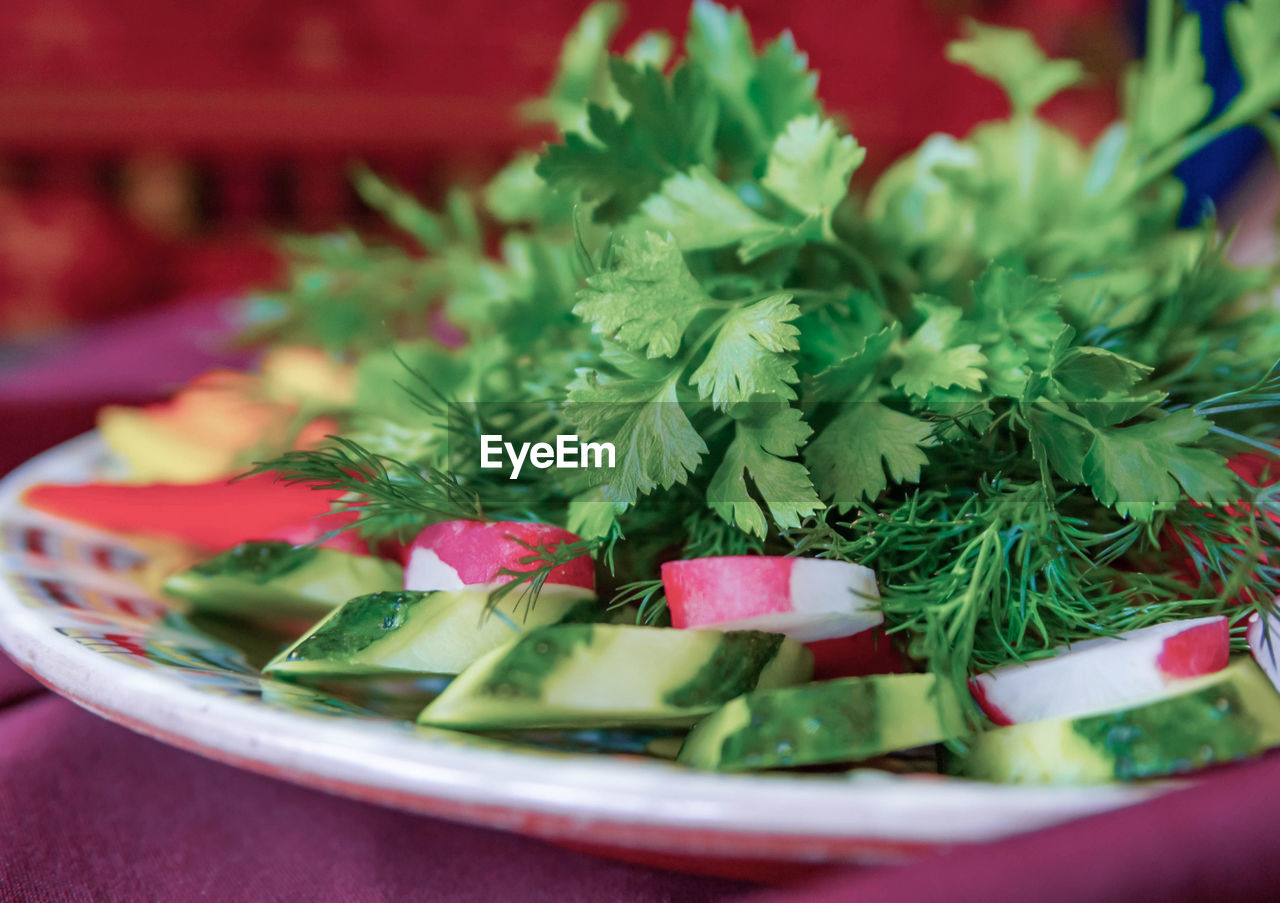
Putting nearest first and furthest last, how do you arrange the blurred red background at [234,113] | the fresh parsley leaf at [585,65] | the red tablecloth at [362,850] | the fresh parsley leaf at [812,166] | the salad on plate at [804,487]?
the red tablecloth at [362,850] < the salad on plate at [804,487] < the fresh parsley leaf at [812,166] < the fresh parsley leaf at [585,65] < the blurred red background at [234,113]

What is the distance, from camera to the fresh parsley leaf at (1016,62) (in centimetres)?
70

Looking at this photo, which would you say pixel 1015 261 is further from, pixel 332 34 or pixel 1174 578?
pixel 332 34

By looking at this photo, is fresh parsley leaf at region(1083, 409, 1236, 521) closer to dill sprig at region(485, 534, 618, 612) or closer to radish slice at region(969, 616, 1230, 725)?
radish slice at region(969, 616, 1230, 725)

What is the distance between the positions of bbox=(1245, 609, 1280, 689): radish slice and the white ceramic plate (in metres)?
0.14

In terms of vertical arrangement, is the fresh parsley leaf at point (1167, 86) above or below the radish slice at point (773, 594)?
above

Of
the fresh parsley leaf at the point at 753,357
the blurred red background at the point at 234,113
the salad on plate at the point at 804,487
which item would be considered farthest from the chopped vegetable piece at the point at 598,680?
the blurred red background at the point at 234,113

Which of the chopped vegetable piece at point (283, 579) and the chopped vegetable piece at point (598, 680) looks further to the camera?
the chopped vegetable piece at point (283, 579)

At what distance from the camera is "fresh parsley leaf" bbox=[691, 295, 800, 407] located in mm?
433

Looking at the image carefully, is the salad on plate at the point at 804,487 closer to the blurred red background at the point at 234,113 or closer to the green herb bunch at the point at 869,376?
the green herb bunch at the point at 869,376

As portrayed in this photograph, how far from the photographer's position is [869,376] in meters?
0.48

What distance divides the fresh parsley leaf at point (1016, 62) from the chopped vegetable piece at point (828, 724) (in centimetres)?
53

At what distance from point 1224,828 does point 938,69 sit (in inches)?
125

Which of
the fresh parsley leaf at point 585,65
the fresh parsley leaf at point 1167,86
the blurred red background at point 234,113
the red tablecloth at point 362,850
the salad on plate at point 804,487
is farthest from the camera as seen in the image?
the blurred red background at point 234,113

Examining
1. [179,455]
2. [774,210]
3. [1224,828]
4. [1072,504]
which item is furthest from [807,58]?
[179,455]
